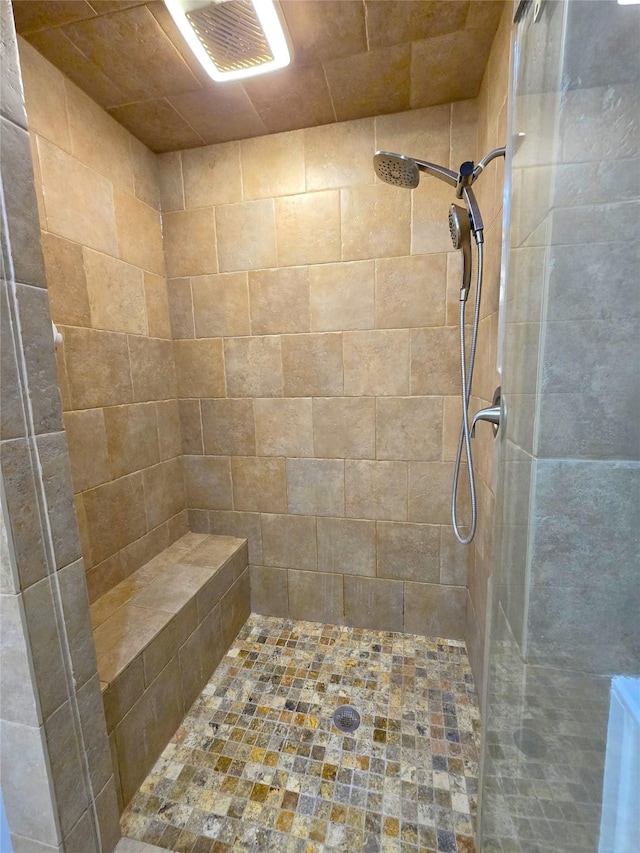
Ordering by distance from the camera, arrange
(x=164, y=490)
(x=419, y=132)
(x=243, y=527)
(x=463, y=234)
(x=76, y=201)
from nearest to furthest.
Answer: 1. (x=463, y=234)
2. (x=76, y=201)
3. (x=419, y=132)
4. (x=164, y=490)
5. (x=243, y=527)

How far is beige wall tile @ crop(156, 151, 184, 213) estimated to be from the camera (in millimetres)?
1699

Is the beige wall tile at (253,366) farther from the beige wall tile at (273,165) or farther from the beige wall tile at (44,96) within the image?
the beige wall tile at (44,96)

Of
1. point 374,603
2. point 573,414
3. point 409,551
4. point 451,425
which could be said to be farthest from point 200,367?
point 573,414

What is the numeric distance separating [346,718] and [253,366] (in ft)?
5.03

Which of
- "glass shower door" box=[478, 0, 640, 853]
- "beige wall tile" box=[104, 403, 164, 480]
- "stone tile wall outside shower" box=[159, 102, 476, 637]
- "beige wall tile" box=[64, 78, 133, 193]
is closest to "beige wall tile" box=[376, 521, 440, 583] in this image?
"stone tile wall outside shower" box=[159, 102, 476, 637]

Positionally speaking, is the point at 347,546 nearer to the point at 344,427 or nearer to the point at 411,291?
the point at 344,427

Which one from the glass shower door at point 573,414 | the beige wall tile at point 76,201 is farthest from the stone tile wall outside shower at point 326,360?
the glass shower door at point 573,414

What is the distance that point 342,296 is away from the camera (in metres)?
1.59

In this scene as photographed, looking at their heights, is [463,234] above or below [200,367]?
above

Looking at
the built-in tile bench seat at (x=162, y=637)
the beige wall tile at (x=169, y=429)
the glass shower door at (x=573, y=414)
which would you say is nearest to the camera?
the glass shower door at (x=573, y=414)

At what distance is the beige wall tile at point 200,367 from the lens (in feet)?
5.84

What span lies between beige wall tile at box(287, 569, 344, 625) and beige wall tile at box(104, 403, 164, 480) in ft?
3.12

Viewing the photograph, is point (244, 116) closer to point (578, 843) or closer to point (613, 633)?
point (613, 633)

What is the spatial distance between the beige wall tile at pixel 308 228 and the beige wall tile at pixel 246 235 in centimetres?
5
